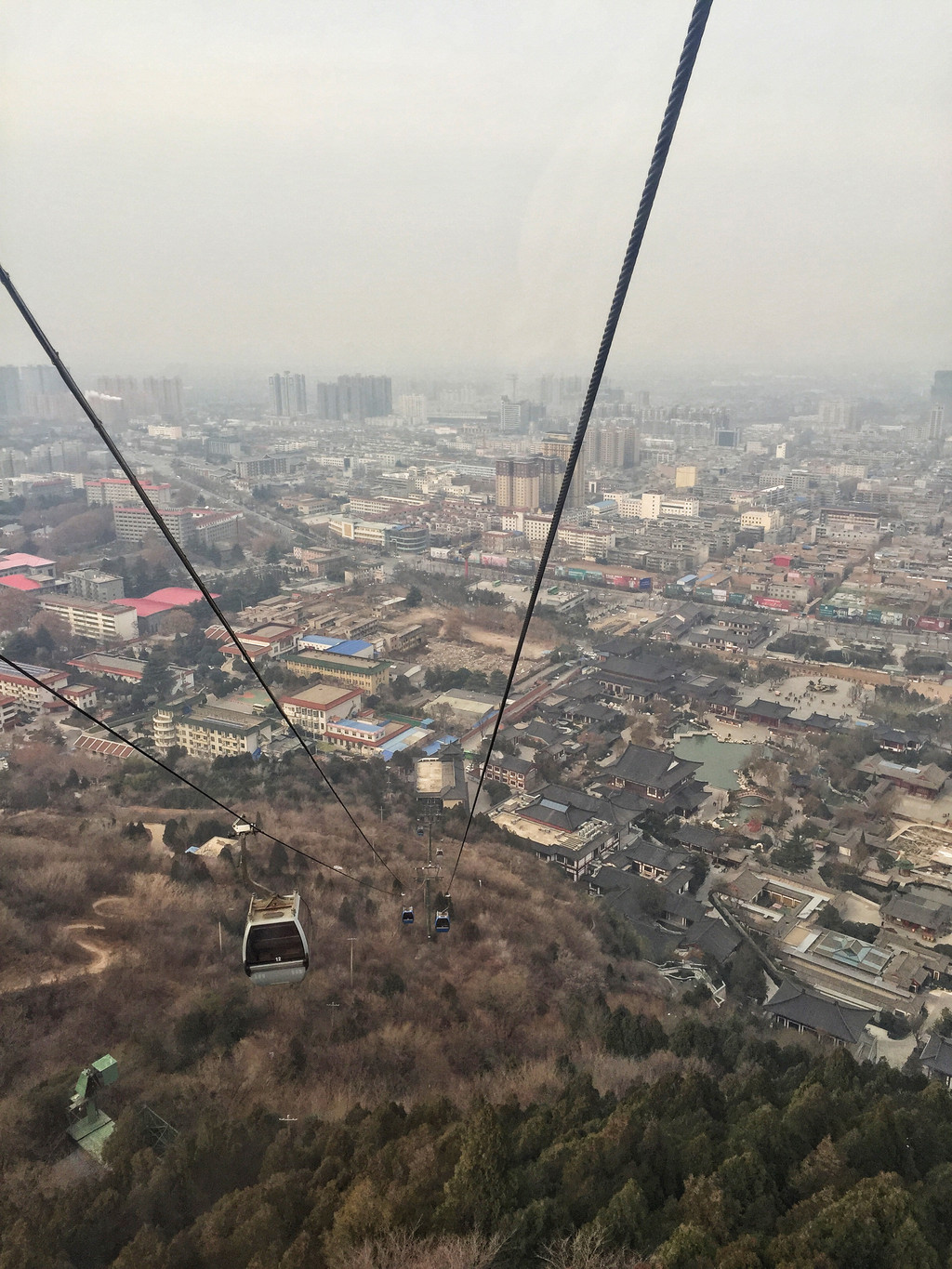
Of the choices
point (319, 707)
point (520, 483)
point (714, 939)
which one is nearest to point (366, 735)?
point (319, 707)

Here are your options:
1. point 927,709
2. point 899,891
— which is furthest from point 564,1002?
point 927,709

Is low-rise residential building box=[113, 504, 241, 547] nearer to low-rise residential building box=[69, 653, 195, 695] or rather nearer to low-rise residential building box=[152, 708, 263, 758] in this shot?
low-rise residential building box=[69, 653, 195, 695]

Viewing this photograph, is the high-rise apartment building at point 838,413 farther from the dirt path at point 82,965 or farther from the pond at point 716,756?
the dirt path at point 82,965

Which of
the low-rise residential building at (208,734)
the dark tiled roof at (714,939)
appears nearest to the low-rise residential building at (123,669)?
the low-rise residential building at (208,734)

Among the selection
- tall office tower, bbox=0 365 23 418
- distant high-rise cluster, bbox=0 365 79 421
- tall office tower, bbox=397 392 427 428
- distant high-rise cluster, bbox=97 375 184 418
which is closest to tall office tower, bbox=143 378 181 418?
distant high-rise cluster, bbox=97 375 184 418

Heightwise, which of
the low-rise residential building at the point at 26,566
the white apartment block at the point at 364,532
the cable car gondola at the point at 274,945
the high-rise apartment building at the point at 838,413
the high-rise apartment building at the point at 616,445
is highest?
the high-rise apartment building at the point at 838,413

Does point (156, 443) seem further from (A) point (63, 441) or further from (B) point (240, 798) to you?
(B) point (240, 798)

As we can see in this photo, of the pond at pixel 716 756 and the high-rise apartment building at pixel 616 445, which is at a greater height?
the high-rise apartment building at pixel 616 445
